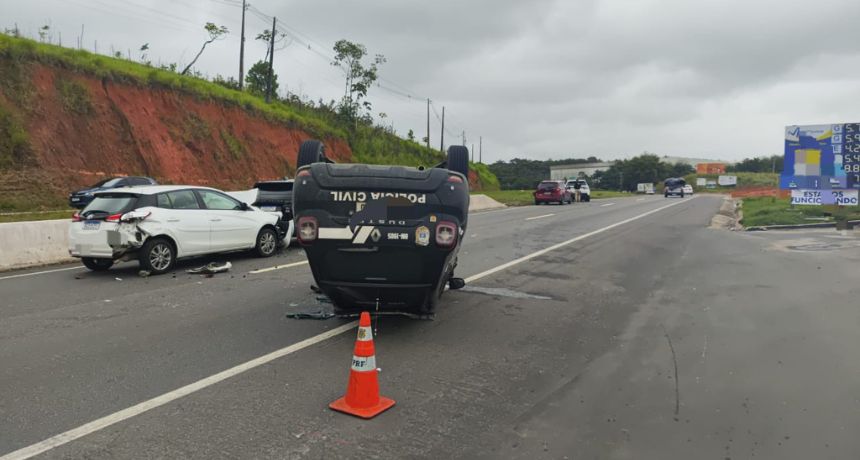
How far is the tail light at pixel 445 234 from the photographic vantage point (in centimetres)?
578

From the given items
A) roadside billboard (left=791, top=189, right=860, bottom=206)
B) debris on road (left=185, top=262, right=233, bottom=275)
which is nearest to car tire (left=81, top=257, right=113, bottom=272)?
debris on road (left=185, top=262, right=233, bottom=275)

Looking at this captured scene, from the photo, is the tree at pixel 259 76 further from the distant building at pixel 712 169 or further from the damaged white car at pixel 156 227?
the distant building at pixel 712 169

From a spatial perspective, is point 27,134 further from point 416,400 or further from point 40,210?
point 416,400

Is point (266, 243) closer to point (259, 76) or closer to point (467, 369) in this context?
point (467, 369)

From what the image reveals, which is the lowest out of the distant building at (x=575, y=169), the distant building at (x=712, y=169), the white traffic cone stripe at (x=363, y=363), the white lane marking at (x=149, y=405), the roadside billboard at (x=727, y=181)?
the white lane marking at (x=149, y=405)

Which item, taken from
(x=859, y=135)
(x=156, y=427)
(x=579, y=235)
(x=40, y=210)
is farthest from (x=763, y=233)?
(x=40, y=210)

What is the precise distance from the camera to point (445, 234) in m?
5.80

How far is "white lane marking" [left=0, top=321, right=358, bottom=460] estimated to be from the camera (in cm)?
370

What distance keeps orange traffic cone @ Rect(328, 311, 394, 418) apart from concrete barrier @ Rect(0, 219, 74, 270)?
1015 centimetres

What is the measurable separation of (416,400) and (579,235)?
45.0ft

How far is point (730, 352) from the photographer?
585 cm

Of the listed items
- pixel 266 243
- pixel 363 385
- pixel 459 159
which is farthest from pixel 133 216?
pixel 363 385

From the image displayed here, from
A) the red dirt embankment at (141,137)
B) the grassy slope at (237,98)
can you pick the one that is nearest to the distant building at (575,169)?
the grassy slope at (237,98)

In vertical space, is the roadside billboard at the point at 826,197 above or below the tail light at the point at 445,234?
above
